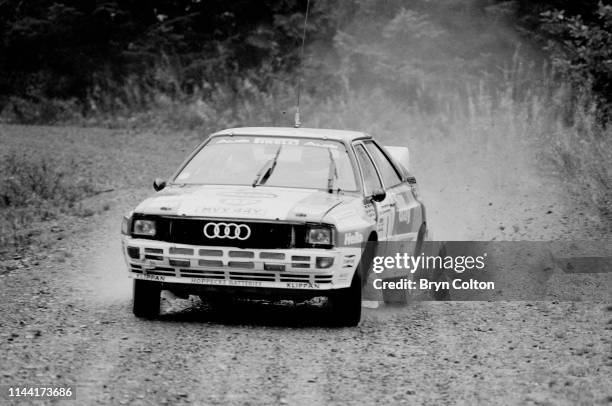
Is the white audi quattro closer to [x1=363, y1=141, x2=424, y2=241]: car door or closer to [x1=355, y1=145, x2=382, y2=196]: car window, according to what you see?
[x1=355, y1=145, x2=382, y2=196]: car window

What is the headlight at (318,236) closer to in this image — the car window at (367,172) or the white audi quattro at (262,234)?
the white audi quattro at (262,234)

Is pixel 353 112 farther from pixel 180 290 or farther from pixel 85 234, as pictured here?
pixel 180 290

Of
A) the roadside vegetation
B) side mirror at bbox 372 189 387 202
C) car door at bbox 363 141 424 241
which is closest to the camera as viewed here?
side mirror at bbox 372 189 387 202

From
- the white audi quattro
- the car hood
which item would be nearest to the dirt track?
the white audi quattro

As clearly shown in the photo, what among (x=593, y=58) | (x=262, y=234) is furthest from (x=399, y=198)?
(x=593, y=58)

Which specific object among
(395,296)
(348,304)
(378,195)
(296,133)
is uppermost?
(296,133)

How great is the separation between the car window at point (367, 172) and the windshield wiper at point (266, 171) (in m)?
0.67

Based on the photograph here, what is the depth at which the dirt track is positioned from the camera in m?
6.24

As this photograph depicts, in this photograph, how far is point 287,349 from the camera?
746 cm

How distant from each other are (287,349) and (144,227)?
1.48 metres

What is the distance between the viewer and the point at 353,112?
23812 mm

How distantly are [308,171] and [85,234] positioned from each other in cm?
564

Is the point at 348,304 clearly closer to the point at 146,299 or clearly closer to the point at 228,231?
the point at 228,231

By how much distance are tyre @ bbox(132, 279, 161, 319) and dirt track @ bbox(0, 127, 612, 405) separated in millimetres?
105
